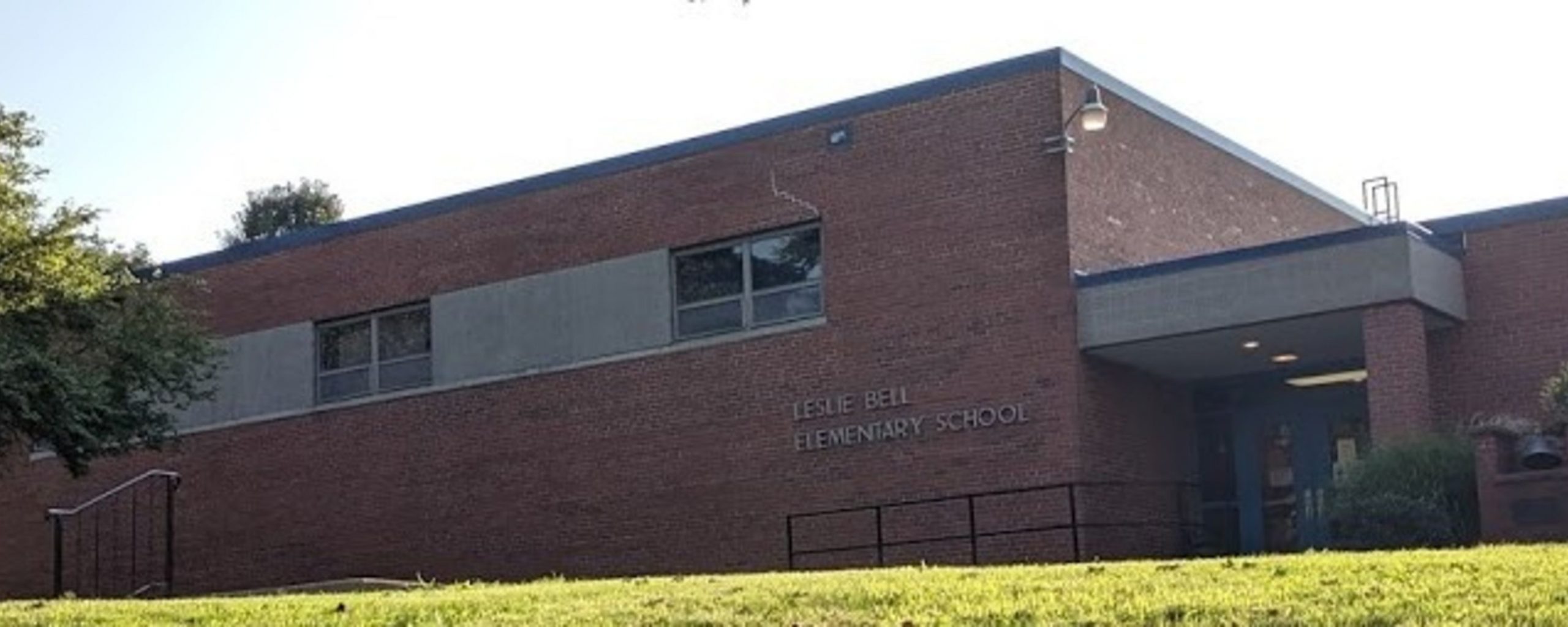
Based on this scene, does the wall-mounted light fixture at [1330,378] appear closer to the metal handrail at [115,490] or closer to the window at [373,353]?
the window at [373,353]

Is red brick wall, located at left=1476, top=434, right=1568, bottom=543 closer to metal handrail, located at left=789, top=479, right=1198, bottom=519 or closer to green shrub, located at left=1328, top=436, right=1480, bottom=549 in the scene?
green shrub, located at left=1328, top=436, right=1480, bottom=549

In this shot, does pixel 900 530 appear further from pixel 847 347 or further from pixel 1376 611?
pixel 1376 611

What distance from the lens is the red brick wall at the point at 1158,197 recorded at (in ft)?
81.1

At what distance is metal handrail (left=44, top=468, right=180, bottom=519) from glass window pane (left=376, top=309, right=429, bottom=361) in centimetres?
336

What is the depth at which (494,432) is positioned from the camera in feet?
94.2

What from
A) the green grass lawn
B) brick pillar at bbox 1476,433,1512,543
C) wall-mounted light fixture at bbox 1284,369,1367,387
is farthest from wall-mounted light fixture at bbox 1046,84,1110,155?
the green grass lawn

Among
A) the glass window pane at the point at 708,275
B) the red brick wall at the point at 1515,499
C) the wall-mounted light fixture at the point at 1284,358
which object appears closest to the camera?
the red brick wall at the point at 1515,499

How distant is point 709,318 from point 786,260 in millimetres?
1315

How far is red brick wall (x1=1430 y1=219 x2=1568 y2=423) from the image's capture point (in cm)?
2362

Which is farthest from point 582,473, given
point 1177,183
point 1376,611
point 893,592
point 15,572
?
point 1376,611

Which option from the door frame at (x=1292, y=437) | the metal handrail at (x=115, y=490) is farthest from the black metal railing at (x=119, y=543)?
the door frame at (x=1292, y=437)

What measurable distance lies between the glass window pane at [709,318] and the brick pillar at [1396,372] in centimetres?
782

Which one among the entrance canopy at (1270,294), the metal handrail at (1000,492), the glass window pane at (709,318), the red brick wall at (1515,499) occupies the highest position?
the glass window pane at (709,318)

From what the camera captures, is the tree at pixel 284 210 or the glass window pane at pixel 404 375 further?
the tree at pixel 284 210
